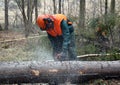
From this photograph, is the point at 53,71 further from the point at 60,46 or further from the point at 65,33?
the point at 60,46

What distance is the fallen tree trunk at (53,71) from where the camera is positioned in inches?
205

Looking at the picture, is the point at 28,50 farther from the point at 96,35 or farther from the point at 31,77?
the point at 31,77

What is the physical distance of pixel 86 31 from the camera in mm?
9078

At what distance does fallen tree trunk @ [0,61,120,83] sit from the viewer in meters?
5.21

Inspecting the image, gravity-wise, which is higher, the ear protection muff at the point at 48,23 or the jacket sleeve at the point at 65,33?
the ear protection muff at the point at 48,23

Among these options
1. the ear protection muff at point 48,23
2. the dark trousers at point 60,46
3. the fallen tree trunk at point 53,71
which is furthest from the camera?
the dark trousers at point 60,46

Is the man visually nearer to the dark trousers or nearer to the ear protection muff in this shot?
the ear protection muff

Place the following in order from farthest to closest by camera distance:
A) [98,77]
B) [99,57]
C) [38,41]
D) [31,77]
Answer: [38,41] < [99,57] < [98,77] < [31,77]

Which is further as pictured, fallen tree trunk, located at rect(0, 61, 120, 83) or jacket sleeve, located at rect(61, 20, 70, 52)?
jacket sleeve, located at rect(61, 20, 70, 52)

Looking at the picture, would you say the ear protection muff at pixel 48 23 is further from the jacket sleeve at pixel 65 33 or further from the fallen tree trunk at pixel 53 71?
the fallen tree trunk at pixel 53 71

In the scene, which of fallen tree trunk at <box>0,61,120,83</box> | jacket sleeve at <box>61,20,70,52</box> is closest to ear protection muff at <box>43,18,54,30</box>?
jacket sleeve at <box>61,20,70,52</box>

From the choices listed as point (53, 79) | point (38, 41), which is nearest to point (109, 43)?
point (38, 41)

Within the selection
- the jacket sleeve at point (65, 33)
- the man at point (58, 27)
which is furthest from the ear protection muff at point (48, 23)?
the jacket sleeve at point (65, 33)

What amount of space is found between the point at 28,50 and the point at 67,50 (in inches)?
153
